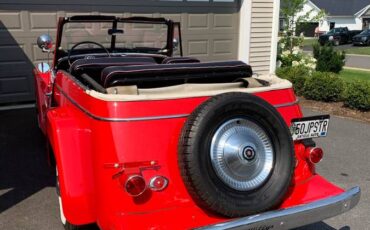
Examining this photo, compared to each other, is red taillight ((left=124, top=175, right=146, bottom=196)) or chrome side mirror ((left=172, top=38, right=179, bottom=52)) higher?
chrome side mirror ((left=172, top=38, right=179, bottom=52))

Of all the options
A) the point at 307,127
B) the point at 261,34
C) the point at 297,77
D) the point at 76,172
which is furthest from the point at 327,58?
the point at 76,172

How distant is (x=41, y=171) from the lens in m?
4.70

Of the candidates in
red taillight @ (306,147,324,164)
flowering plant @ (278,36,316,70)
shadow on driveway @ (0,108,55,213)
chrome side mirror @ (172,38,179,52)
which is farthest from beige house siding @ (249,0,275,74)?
red taillight @ (306,147,324,164)

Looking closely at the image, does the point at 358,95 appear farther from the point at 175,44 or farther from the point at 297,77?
the point at 175,44

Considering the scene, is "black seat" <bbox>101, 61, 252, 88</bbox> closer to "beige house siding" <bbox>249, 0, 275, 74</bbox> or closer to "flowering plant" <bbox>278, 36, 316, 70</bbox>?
"beige house siding" <bbox>249, 0, 275, 74</bbox>

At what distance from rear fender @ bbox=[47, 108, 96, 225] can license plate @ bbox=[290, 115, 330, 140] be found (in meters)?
1.45

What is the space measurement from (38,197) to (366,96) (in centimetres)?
559

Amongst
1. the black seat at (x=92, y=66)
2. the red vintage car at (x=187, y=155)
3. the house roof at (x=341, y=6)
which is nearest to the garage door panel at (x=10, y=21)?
the black seat at (x=92, y=66)

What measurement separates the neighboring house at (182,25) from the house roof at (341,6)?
4499 centimetres

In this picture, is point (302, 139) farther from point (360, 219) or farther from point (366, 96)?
point (366, 96)

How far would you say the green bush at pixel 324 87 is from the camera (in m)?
7.90

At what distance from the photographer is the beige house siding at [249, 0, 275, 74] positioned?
30.7ft

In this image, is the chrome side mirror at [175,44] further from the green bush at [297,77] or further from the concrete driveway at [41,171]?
the green bush at [297,77]

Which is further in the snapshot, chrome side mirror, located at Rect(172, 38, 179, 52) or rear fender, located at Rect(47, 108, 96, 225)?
chrome side mirror, located at Rect(172, 38, 179, 52)
